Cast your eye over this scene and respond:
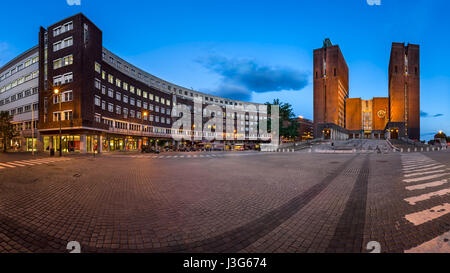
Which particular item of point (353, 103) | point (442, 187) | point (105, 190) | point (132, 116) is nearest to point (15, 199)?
point (105, 190)

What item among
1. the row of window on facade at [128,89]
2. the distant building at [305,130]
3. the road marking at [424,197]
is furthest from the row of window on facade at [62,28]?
the distant building at [305,130]

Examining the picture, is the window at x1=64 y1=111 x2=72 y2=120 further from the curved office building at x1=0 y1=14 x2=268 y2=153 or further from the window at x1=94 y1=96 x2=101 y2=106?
the window at x1=94 y1=96 x2=101 y2=106

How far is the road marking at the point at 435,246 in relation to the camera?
128 inches

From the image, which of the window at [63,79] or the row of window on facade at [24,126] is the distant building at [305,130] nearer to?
the window at [63,79]

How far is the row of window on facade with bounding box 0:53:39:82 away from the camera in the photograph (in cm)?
4175

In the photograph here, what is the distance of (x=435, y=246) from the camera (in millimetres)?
3387

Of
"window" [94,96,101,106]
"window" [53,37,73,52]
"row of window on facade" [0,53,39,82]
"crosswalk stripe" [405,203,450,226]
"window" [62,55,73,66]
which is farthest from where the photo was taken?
"row of window on facade" [0,53,39,82]

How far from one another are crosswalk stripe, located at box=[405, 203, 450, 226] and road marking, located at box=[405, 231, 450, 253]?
2.50 ft

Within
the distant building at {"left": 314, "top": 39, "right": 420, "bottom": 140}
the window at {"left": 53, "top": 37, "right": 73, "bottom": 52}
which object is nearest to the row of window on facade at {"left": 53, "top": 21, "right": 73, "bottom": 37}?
the window at {"left": 53, "top": 37, "right": 73, "bottom": 52}

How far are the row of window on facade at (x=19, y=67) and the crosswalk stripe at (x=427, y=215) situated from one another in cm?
6144

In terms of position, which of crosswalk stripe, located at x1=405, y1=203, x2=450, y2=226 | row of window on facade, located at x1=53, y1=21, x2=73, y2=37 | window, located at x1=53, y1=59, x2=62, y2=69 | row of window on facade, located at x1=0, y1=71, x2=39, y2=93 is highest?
row of window on facade, located at x1=53, y1=21, x2=73, y2=37

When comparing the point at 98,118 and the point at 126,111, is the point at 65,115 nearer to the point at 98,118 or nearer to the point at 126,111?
the point at 98,118

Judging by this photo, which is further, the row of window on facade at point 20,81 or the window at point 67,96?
the row of window on facade at point 20,81
